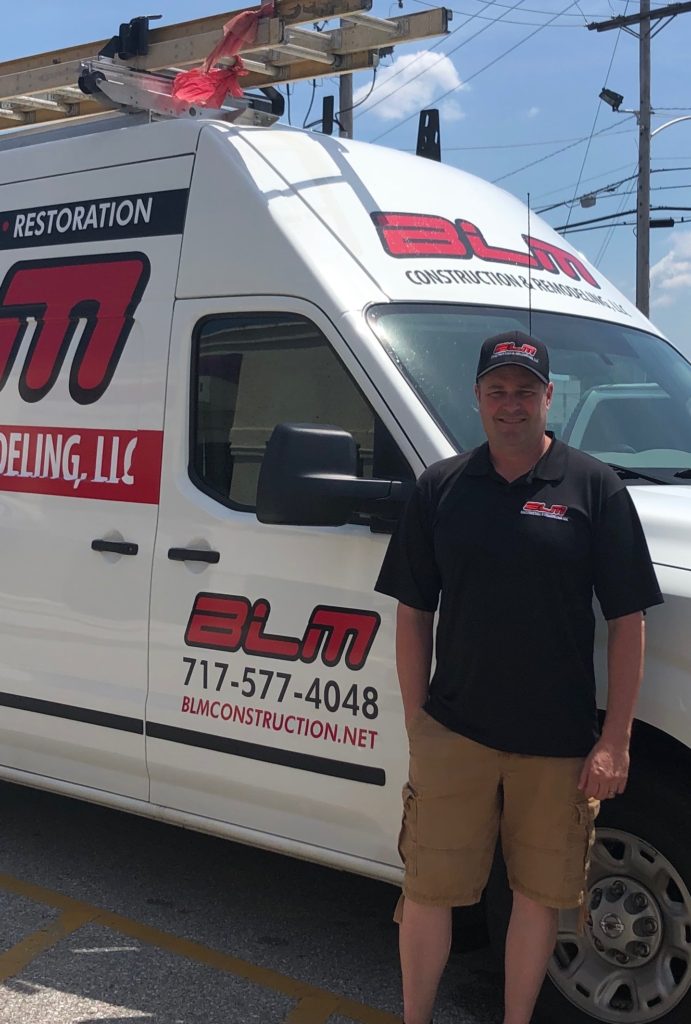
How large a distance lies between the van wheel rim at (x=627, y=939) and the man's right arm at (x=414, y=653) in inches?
23.6

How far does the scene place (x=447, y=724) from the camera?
2.92m

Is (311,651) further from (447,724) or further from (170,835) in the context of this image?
(170,835)

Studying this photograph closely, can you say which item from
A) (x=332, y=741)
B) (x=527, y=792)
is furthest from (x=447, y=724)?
(x=332, y=741)

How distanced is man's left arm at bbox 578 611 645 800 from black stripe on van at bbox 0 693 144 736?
1703 mm

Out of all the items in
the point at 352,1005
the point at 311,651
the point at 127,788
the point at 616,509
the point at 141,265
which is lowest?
the point at 352,1005

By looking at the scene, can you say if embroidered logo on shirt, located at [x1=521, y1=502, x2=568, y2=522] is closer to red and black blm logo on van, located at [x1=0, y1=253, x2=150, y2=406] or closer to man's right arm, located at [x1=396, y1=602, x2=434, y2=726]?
man's right arm, located at [x1=396, y1=602, x2=434, y2=726]

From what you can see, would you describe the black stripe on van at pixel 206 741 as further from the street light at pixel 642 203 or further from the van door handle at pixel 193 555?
the street light at pixel 642 203

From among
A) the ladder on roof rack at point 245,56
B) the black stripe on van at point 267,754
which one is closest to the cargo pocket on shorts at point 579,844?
the black stripe on van at point 267,754

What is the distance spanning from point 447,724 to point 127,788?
156 centimetres

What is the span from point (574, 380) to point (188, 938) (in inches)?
86.4

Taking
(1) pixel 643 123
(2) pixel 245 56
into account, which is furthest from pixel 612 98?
(2) pixel 245 56

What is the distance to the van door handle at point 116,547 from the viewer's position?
396 centimetres

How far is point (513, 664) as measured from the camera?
2.80 metres

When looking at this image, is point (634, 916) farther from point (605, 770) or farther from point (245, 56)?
point (245, 56)
